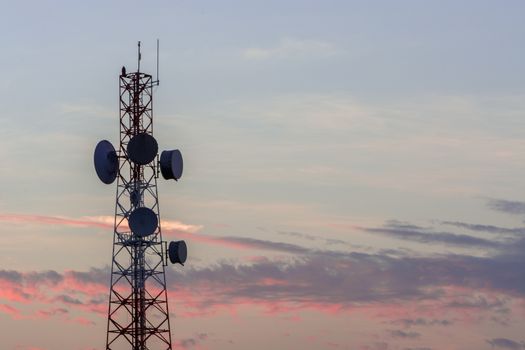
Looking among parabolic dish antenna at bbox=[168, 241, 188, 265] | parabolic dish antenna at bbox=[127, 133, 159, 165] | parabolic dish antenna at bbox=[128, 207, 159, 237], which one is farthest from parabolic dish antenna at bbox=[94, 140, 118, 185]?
parabolic dish antenna at bbox=[168, 241, 188, 265]

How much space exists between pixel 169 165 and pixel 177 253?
26.7 ft

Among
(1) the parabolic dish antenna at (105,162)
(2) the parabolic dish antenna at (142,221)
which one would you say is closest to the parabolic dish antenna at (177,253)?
(2) the parabolic dish antenna at (142,221)

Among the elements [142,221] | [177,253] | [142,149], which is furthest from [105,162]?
[177,253]

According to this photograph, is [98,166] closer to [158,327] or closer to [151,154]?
[151,154]

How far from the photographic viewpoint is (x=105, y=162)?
11531 centimetres

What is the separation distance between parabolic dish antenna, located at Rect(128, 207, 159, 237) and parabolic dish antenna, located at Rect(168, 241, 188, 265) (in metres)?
2.72

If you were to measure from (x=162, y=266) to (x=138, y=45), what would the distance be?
2079 centimetres

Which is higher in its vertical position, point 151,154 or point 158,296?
point 151,154

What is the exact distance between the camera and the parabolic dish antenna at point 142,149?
11388 cm

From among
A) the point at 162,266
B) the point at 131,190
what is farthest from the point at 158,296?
the point at 131,190

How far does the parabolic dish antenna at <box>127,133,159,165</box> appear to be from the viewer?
114 m

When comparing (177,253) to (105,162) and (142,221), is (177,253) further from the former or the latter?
(105,162)

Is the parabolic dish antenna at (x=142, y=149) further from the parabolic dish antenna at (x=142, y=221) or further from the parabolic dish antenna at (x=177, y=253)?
the parabolic dish antenna at (x=177, y=253)

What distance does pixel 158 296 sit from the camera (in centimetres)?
11431
